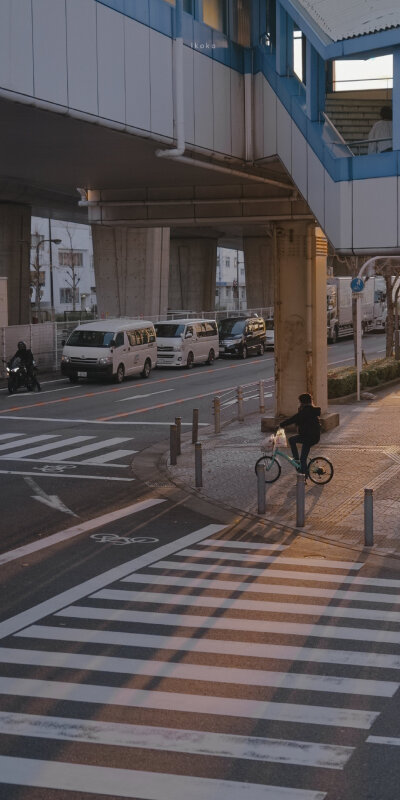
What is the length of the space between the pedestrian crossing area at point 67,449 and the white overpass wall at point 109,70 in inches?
279

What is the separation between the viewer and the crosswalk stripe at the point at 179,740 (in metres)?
7.93

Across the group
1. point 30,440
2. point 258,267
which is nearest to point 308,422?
point 30,440

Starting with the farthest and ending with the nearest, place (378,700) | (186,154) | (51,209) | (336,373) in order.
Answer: (51,209) → (336,373) → (186,154) → (378,700)

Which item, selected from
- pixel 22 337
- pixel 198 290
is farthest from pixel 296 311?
pixel 198 290

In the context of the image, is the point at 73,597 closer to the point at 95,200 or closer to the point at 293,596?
the point at 293,596

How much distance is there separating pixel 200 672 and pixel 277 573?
4060 millimetres

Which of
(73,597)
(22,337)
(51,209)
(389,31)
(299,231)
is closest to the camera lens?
(73,597)

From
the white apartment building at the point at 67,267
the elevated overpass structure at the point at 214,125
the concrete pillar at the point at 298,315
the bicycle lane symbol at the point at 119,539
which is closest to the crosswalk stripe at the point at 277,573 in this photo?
the bicycle lane symbol at the point at 119,539

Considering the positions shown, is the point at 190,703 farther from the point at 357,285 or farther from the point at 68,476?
the point at 357,285

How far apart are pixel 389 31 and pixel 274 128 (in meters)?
4.92

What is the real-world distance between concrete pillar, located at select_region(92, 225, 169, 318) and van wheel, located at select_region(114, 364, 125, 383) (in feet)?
67.4

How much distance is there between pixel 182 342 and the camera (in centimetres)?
4859

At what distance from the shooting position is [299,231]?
2597 cm

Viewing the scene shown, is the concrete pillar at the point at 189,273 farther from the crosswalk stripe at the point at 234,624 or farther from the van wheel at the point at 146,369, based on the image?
the crosswalk stripe at the point at 234,624
